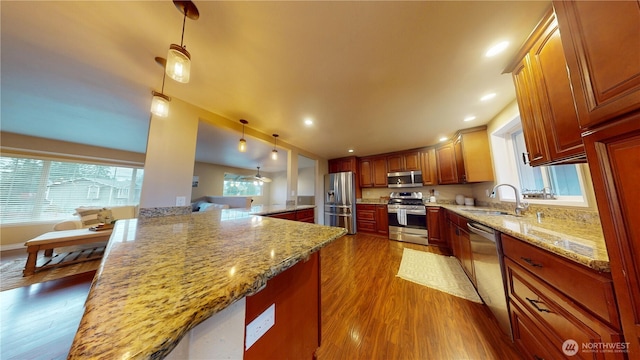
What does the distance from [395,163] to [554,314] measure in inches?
132

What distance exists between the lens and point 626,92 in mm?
615

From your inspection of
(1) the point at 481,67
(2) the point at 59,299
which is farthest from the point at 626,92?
(2) the point at 59,299

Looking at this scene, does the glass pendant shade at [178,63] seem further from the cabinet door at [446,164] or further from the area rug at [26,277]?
the cabinet door at [446,164]

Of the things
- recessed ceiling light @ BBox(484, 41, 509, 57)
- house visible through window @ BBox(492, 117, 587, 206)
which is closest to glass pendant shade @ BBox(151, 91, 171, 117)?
recessed ceiling light @ BBox(484, 41, 509, 57)

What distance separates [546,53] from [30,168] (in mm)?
7362

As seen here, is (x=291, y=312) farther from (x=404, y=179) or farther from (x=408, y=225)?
(x=404, y=179)

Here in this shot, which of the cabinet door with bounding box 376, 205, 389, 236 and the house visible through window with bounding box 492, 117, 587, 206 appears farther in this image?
the cabinet door with bounding box 376, 205, 389, 236

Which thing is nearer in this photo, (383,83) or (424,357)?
(424,357)

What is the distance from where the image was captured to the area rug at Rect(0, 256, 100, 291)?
209 centimetres

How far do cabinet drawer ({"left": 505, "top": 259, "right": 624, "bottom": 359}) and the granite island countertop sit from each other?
3.66 feet

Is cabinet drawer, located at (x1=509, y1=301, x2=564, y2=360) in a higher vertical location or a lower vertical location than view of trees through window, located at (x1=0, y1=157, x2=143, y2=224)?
lower

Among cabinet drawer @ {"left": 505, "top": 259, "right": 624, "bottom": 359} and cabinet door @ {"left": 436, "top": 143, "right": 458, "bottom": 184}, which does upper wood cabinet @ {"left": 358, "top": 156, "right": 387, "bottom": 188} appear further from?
cabinet drawer @ {"left": 505, "top": 259, "right": 624, "bottom": 359}

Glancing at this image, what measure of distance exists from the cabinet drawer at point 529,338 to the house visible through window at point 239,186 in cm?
564

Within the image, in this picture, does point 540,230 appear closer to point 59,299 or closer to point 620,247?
point 620,247
